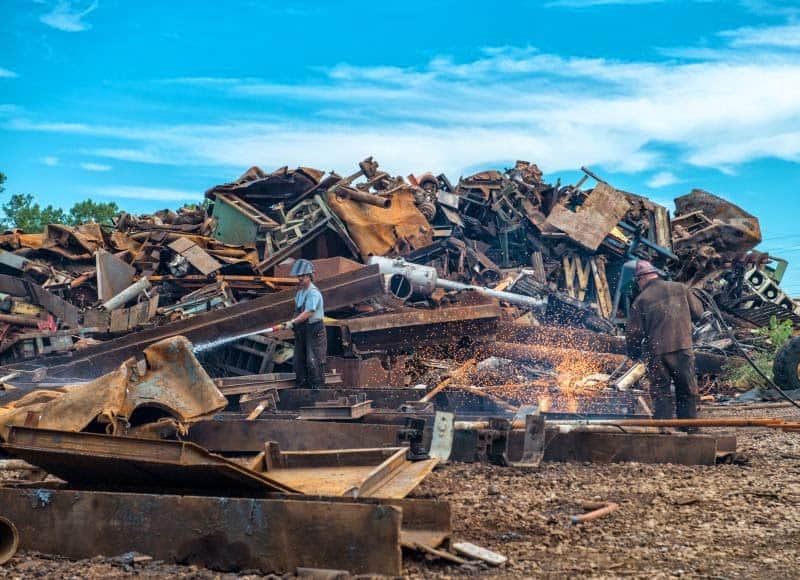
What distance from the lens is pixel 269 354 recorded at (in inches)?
450

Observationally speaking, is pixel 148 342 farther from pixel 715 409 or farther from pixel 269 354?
pixel 715 409

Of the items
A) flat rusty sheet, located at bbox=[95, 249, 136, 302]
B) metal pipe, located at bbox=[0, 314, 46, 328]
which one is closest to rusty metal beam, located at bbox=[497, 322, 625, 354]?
flat rusty sheet, located at bbox=[95, 249, 136, 302]

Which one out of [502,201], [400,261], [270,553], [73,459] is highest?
[502,201]

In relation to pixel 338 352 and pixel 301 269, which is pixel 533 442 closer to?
pixel 301 269

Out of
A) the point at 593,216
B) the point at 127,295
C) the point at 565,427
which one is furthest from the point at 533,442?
the point at 593,216

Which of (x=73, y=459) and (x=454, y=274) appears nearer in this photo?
(x=73, y=459)

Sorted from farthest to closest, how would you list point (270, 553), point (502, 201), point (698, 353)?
1. point (502, 201)
2. point (698, 353)
3. point (270, 553)

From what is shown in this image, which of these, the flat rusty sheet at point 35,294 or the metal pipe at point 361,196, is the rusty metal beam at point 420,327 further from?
the flat rusty sheet at point 35,294

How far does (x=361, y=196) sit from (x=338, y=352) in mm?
4691

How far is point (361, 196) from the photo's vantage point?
15.0m

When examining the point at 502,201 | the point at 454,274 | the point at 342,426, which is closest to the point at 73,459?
the point at 342,426

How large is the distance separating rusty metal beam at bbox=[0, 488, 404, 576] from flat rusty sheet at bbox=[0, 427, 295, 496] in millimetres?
151

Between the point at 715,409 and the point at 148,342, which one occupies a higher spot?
the point at 148,342

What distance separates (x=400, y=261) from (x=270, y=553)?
962cm
